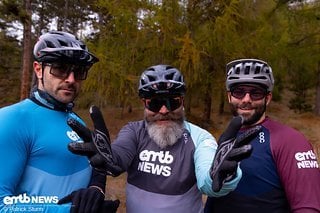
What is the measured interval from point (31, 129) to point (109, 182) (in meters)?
8.61

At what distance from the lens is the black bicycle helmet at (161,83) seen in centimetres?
299

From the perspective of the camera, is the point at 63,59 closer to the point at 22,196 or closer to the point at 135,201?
the point at 22,196

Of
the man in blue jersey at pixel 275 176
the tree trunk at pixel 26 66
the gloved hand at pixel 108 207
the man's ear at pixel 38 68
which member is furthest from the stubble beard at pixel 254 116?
the tree trunk at pixel 26 66

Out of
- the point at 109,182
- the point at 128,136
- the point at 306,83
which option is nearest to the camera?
the point at 128,136

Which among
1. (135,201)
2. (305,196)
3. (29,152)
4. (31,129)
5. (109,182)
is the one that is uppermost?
(31,129)

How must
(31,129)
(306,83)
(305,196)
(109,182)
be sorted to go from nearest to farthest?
1. (31,129)
2. (305,196)
3. (109,182)
4. (306,83)

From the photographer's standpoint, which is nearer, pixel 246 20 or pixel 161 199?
pixel 161 199

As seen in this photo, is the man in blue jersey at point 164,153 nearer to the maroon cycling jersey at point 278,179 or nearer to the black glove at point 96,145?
the black glove at point 96,145

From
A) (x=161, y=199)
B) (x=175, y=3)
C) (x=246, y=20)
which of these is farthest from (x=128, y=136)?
(x=246, y=20)

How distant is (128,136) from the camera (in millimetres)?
2863

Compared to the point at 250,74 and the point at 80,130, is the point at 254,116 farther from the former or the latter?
the point at 80,130

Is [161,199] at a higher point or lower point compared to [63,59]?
lower

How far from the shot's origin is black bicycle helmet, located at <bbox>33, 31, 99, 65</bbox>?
260 cm

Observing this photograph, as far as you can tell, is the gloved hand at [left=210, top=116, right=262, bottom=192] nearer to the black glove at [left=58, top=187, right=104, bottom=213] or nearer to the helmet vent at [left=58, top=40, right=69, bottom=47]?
the black glove at [left=58, top=187, right=104, bottom=213]
